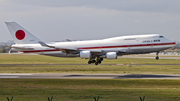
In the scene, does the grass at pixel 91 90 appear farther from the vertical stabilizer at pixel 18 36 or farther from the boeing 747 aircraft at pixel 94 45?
the vertical stabilizer at pixel 18 36

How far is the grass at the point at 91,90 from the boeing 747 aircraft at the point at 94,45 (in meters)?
14.6

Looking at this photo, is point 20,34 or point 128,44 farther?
point 20,34

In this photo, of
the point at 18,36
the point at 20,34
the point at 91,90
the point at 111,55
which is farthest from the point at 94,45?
the point at 91,90

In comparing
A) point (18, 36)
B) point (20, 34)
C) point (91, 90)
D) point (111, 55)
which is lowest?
point (91, 90)

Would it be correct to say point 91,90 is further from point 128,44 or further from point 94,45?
point 94,45

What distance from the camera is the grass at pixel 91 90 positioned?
31234 millimetres

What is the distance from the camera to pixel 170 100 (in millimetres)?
29141

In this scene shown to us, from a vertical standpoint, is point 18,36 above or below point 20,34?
below

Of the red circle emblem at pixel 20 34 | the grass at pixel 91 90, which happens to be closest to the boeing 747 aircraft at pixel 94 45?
the red circle emblem at pixel 20 34

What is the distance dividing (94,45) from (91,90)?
970 inches

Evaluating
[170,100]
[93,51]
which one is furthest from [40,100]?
[93,51]

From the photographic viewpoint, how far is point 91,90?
37125mm

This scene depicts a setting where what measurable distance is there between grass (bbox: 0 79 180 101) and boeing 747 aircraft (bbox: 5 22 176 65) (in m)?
14.6

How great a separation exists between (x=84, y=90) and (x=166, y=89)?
11520 mm
